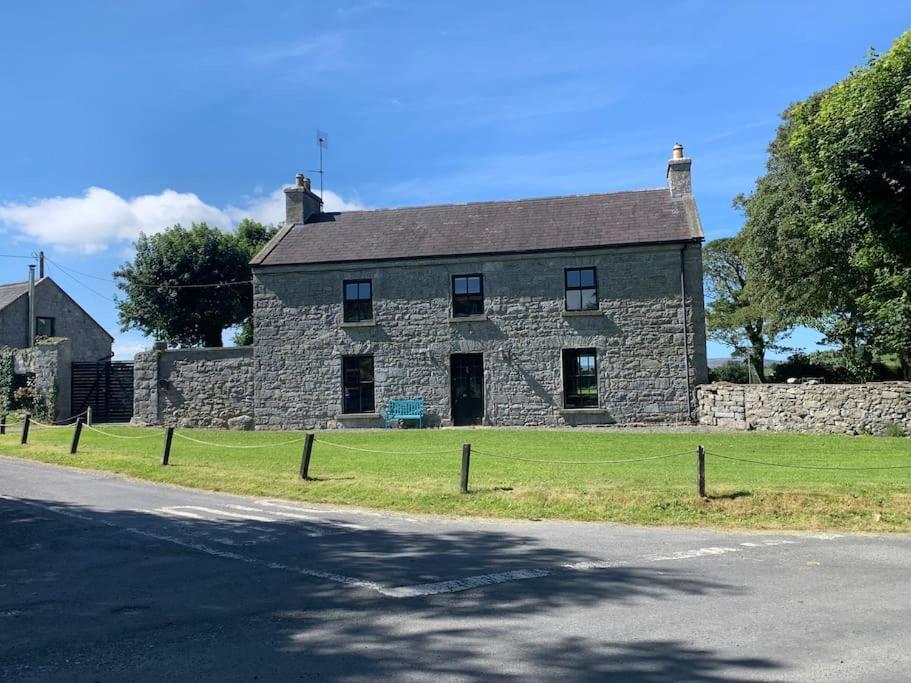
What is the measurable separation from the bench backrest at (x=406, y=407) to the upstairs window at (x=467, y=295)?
3.36 meters

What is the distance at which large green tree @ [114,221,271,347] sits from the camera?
1590 inches

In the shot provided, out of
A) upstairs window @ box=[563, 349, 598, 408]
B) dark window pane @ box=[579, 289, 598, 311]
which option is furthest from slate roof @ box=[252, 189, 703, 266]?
upstairs window @ box=[563, 349, 598, 408]

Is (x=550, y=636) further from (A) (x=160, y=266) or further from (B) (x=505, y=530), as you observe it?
(A) (x=160, y=266)

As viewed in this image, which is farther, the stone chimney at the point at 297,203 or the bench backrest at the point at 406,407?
the stone chimney at the point at 297,203

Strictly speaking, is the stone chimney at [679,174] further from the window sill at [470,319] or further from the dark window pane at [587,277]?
the window sill at [470,319]

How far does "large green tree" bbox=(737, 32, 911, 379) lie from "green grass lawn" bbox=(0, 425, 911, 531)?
6.29 metres

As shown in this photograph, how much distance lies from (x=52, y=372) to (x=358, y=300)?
13500 mm

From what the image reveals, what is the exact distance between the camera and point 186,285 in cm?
4053

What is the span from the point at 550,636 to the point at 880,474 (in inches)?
424

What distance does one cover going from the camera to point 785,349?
46906mm

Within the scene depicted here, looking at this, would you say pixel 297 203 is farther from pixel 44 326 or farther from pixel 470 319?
pixel 44 326

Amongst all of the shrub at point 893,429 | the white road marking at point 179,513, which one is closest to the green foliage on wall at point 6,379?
the white road marking at point 179,513

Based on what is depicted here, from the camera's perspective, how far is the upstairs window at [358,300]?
86.7ft

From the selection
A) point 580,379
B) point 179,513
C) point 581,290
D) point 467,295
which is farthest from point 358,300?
point 179,513
